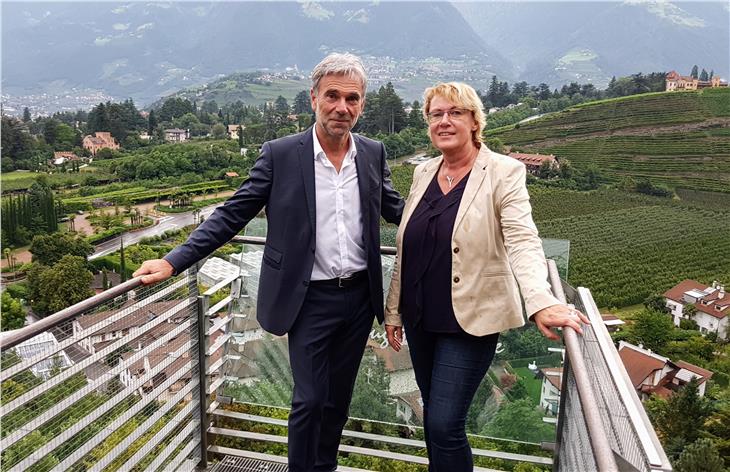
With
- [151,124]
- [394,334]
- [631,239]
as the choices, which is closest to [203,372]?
[394,334]

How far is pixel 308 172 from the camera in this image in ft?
4.91

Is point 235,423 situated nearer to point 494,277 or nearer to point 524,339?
point 524,339

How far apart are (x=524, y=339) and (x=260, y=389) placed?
100cm

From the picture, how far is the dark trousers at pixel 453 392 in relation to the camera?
1396 mm

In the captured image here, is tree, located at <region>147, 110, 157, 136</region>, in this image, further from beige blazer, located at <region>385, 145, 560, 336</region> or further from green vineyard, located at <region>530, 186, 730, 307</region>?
beige blazer, located at <region>385, 145, 560, 336</region>

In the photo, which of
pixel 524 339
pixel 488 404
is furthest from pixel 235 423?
pixel 524 339

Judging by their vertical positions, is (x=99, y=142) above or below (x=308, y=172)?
below

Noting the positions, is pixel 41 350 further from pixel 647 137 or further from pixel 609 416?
pixel 647 137

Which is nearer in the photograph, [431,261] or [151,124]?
[431,261]

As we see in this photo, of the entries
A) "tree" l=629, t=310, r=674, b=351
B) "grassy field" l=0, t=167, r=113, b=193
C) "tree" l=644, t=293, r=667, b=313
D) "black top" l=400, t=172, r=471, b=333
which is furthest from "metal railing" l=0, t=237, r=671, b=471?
"grassy field" l=0, t=167, r=113, b=193

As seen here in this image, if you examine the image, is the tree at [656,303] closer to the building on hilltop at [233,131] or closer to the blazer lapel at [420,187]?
the blazer lapel at [420,187]

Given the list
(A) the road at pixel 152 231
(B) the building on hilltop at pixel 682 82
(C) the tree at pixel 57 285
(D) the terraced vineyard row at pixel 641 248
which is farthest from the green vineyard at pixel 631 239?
(C) the tree at pixel 57 285

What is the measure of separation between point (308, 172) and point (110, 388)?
2.43 feet

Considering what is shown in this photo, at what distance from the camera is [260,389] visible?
2.28 meters
